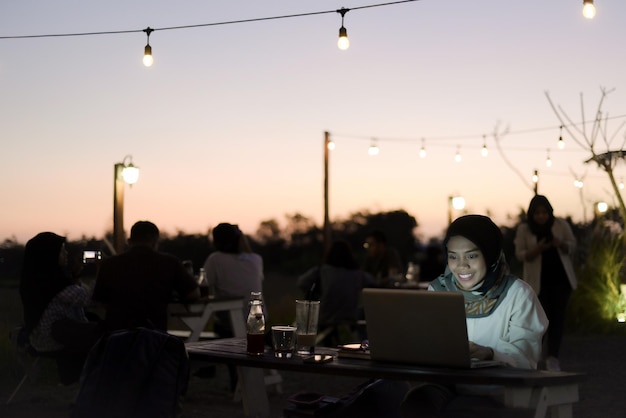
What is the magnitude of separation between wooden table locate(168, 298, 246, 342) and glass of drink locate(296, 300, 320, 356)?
357 cm

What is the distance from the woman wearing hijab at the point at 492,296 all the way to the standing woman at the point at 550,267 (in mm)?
4921

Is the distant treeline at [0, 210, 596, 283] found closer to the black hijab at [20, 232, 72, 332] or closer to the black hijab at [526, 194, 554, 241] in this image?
the black hijab at [526, 194, 554, 241]

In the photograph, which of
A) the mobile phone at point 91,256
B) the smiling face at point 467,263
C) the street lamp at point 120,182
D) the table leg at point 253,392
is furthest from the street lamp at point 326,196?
the smiling face at point 467,263

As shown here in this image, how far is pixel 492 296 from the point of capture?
4.43 m

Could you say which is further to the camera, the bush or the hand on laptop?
the bush

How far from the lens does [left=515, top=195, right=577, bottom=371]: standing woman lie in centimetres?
930

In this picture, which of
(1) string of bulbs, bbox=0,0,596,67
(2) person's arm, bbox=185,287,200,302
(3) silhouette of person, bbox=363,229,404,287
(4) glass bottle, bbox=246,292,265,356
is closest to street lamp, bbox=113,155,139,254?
(1) string of bulbs, bbox=0,0,596,67

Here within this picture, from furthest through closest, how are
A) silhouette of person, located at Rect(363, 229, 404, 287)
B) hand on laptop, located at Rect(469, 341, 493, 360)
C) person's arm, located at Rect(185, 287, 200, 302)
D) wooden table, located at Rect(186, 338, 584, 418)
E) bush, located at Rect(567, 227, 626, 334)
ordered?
bush, located at Rect(567, 227, 626, 334)
silhouette of person, located at Rect(363, 229, 404, 287)
person's arm, located at Rect(185, 287, 200, 302)
hand on laptop, located at Rect(469, 341, 493, 360)
wooden table, located at Rect(186, 338, 584, 418)

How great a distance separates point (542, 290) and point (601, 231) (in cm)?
647

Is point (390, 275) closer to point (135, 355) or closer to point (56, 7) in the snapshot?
point (56, 7)

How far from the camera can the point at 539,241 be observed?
938 centimetres

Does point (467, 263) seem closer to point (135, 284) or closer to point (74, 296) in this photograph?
point (135, 284)

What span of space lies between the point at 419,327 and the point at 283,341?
881 millimetres

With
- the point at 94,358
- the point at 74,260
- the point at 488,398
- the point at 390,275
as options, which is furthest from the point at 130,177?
the point at 488,398
